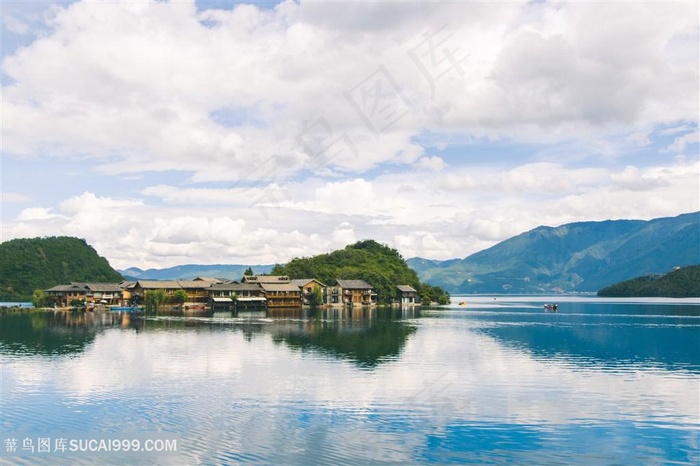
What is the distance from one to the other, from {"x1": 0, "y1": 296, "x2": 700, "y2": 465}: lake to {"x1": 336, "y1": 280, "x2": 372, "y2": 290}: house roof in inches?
3595

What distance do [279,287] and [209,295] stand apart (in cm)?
1641

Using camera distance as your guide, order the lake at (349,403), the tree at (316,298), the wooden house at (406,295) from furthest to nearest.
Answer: the wooden house at (406,295) → the tree at (316,298) → the lake at (349,403)

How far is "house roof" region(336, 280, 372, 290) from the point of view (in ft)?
474

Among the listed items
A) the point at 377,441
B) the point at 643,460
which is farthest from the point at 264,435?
the point at 643,460

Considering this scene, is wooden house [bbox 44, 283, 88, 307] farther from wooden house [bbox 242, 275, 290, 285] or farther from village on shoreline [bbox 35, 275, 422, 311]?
wooden house [bbox 242, 275, 290, 285]

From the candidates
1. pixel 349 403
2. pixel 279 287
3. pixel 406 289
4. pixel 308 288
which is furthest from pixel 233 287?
pixel 349 403

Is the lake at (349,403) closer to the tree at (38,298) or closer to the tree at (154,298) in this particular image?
the tree at (154,298)

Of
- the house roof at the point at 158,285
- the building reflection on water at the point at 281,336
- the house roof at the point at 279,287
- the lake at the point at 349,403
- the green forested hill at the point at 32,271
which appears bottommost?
the lake at the point at 349,403

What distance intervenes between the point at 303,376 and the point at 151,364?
12.1 metres

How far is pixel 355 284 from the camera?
479ft

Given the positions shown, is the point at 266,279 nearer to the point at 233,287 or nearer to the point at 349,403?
the point at 233,287

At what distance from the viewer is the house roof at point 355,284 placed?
144 m

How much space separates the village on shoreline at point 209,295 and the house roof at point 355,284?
0.82 ft

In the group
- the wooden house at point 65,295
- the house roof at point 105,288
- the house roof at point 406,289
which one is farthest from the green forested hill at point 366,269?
the wooden house at point 65,295
